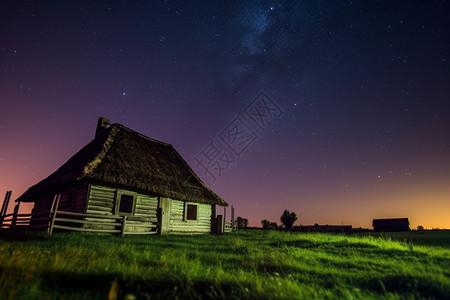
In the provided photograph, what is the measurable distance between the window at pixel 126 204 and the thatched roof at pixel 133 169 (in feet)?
3.21

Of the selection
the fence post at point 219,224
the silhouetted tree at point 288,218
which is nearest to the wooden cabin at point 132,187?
the fence post at point 219,224

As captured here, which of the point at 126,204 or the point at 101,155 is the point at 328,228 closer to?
the point at 126,204

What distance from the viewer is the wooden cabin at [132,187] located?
491 inches

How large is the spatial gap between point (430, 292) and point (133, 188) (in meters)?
13.3

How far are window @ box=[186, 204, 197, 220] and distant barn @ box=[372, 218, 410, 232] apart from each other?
32.9 meters

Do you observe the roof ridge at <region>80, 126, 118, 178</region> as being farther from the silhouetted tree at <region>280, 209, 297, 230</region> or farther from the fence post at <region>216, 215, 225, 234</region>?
the silhouetted tree at <region>280, 209, 297, 230</region>

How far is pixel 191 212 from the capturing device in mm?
17453

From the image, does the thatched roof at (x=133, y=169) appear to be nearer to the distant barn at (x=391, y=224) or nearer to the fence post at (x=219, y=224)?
the fence post at (x=219, y=224)

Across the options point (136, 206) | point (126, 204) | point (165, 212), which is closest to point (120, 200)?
point (136, 206)

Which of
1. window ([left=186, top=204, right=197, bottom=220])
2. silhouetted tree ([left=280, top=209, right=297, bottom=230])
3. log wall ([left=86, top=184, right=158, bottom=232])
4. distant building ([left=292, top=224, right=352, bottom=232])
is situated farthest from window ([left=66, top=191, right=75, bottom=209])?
silhouetted tree ([left=280, top=209, right=297, bottom=230])

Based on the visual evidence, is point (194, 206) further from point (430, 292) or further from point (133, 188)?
point (430, 292)

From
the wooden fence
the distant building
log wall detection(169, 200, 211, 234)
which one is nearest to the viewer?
the wooden fence

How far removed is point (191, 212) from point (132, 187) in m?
5.30

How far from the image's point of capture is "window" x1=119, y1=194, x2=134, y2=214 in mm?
13953
